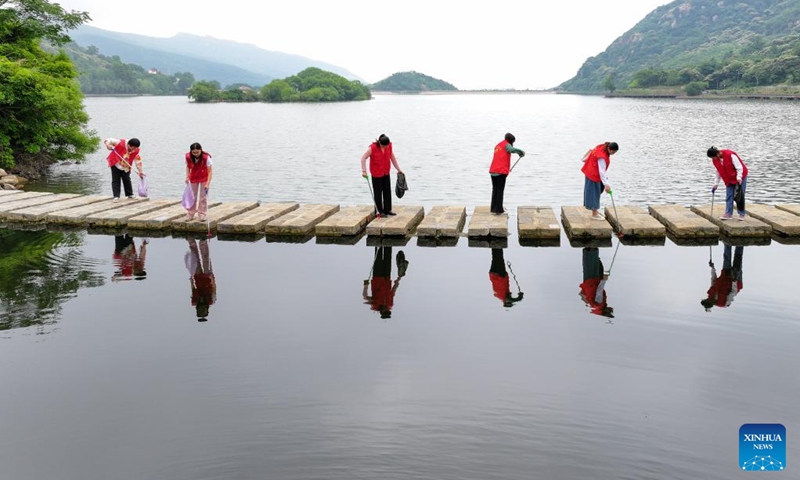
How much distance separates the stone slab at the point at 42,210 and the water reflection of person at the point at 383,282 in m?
10.4

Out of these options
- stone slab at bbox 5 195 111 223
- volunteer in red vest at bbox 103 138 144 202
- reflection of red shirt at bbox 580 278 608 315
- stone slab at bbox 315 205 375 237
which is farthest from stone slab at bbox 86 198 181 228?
reflection of red shirt at bbox 580 278 608 315

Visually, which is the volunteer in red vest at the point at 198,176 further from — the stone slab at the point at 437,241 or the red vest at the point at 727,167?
the red vest at the point at 727,167

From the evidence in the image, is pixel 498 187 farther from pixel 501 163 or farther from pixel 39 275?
pixel 39 275

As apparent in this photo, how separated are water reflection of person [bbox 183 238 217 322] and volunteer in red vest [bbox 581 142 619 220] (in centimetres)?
963

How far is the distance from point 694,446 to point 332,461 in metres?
3.73

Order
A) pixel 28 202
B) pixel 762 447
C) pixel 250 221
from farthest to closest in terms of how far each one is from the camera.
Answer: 1. pixel 28 202
2. pixel 250 221
3. pixel 762 447

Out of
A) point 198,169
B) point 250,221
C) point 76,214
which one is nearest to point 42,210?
point 76,214

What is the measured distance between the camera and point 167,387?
8.61 m

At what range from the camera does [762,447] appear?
719 cm

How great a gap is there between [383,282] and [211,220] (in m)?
7.01

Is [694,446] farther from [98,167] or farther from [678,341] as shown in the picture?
[98,167]

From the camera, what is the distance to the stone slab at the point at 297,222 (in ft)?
59.0

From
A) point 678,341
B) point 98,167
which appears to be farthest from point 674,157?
point 678,341

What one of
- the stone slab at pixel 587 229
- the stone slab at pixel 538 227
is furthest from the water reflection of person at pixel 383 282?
the stone slab at pixel 587 229
